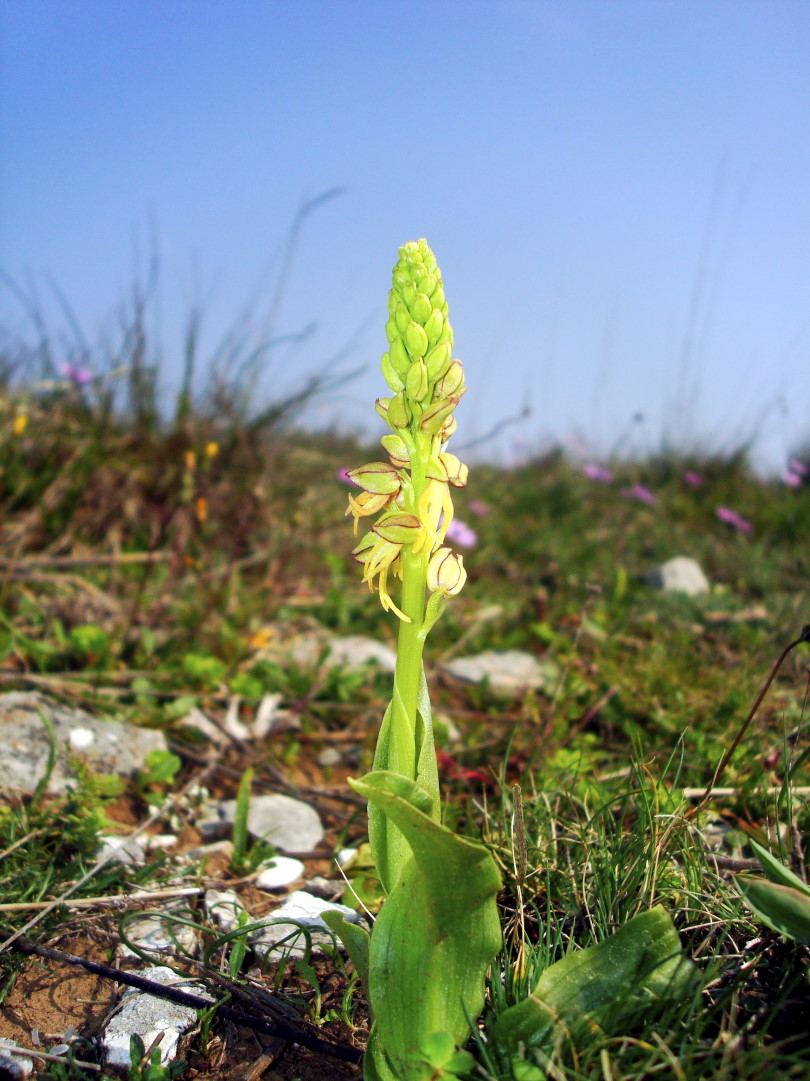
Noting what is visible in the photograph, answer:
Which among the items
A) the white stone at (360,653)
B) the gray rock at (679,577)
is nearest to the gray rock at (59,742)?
the white stone at (360,653)

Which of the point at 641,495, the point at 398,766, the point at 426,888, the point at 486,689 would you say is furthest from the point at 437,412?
the point at 641,495

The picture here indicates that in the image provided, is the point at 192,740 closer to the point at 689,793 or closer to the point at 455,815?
the point at 455,815

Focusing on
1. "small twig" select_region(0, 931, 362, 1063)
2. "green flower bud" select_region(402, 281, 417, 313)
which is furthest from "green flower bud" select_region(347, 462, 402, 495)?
"small twig" select_region(0, 931, 362, 1063)

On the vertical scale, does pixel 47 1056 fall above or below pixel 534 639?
below

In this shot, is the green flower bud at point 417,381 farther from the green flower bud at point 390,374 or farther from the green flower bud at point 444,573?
the green flower bud at point 444,573

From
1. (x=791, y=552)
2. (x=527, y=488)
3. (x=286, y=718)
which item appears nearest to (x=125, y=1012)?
(x=286, y=718)

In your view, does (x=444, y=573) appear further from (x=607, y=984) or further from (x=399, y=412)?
(x=607, y=984)

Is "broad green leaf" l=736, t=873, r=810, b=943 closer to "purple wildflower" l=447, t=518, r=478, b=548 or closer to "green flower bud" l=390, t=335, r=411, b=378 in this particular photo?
"green flower bud" l=390, t=335, r=411, b=378
